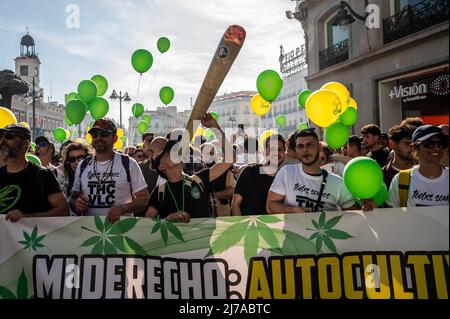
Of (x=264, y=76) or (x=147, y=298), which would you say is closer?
(x=147, y=298)

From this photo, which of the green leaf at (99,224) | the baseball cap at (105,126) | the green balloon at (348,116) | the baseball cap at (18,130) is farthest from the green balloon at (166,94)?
the green leaf at (99,224)

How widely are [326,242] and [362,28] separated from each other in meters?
11.6

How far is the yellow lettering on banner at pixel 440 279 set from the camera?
2.75m

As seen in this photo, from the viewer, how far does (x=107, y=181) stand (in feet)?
11.8

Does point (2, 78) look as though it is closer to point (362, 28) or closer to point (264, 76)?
point (264, 76)

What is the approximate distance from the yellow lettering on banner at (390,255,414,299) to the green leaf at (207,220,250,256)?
3.42ft

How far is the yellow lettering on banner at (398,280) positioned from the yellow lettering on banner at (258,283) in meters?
0.84

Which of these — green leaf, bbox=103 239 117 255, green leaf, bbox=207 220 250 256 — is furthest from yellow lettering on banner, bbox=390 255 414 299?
green leaf, bbox=103 239 117 255

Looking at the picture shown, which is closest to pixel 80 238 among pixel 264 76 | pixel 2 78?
pixel 264 76

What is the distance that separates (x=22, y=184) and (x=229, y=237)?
1.64 meters

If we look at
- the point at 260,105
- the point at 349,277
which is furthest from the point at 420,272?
the point at 260,105

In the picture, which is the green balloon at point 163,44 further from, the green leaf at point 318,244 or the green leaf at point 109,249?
the green leaf at point 318,244

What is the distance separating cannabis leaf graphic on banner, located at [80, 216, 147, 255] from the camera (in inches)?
124
